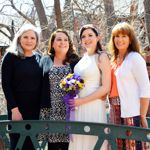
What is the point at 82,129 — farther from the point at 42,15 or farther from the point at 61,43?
the point at 42,15

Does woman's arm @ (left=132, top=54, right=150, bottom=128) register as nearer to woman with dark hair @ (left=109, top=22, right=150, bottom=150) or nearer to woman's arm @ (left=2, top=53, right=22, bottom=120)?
woman with dark hair @ (left=109, top=22, right=150, bottom=150)

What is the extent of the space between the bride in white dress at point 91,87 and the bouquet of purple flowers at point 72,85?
0.25 feet

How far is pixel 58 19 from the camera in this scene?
8.23 metres

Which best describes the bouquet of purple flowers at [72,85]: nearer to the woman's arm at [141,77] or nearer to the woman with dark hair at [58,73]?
the woman with dark hair at [58,73]

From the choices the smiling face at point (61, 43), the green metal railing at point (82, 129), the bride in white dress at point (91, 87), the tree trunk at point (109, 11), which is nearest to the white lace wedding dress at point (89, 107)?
the bride in white dress at point (91, 87)

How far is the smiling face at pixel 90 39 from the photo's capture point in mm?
4195

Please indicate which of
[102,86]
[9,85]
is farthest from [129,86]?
[9,85]

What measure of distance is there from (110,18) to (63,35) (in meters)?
4.41

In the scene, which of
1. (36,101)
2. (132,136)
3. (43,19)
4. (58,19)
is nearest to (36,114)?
(36,101)

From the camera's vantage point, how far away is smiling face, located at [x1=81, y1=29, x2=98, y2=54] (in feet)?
13.8

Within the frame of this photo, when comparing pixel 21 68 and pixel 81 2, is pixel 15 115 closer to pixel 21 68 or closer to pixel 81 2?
pixel 21 68

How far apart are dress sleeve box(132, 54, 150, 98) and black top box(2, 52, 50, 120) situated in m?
0.98

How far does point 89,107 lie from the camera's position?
13.6 feet

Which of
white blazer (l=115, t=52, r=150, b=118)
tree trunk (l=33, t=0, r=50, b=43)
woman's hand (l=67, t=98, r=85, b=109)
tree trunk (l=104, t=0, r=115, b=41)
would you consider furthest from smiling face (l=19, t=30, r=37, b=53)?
tree trunk (l=33, t=0, r=50, b=43)
